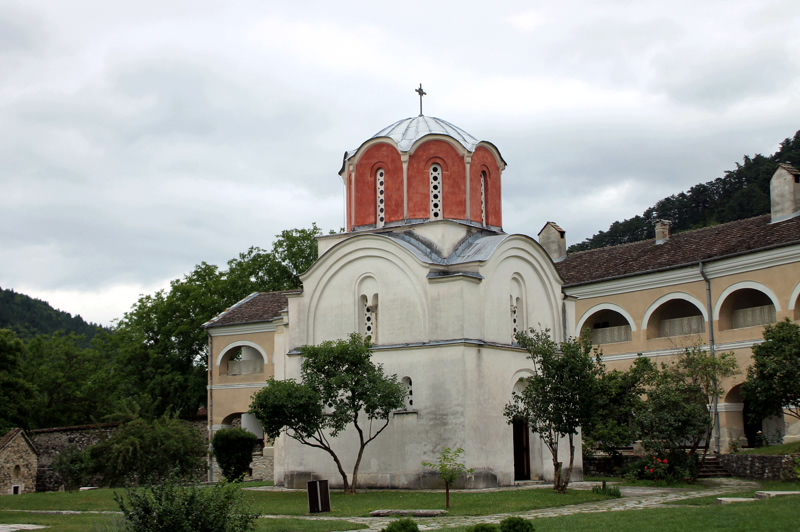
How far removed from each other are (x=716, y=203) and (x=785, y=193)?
30.7 meters

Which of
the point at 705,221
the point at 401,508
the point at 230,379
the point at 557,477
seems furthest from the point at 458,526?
the point at 705,221

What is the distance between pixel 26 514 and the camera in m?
17.4

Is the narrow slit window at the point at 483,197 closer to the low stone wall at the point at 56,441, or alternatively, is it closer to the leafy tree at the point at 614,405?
the leafy tree at the point at 614,405

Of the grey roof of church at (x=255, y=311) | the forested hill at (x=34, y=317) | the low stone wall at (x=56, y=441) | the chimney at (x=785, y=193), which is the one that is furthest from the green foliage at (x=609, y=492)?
the forested hill at (x=34, y=317)

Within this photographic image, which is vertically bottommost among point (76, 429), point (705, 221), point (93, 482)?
point (93, 482)

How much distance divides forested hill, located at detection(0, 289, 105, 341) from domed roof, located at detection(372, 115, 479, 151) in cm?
7593

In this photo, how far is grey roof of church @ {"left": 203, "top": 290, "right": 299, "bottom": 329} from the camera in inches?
1401

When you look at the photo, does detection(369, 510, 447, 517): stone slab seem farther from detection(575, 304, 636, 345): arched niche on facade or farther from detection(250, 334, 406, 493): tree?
detection(575, 304, 636, 345): arched niche on facade

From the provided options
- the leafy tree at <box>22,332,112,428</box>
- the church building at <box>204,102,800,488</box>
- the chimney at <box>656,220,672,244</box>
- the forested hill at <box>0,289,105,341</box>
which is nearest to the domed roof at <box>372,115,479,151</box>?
the church building at <box>204,102,800,488</box>

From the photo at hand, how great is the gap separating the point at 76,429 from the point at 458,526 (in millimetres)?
23712

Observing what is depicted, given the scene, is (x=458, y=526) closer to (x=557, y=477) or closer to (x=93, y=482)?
(x=557, y=477)

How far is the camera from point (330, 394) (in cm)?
1867

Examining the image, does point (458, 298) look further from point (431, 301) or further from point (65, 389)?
point (65, 389)

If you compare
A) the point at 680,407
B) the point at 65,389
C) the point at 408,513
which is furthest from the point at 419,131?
the point at 65,389
